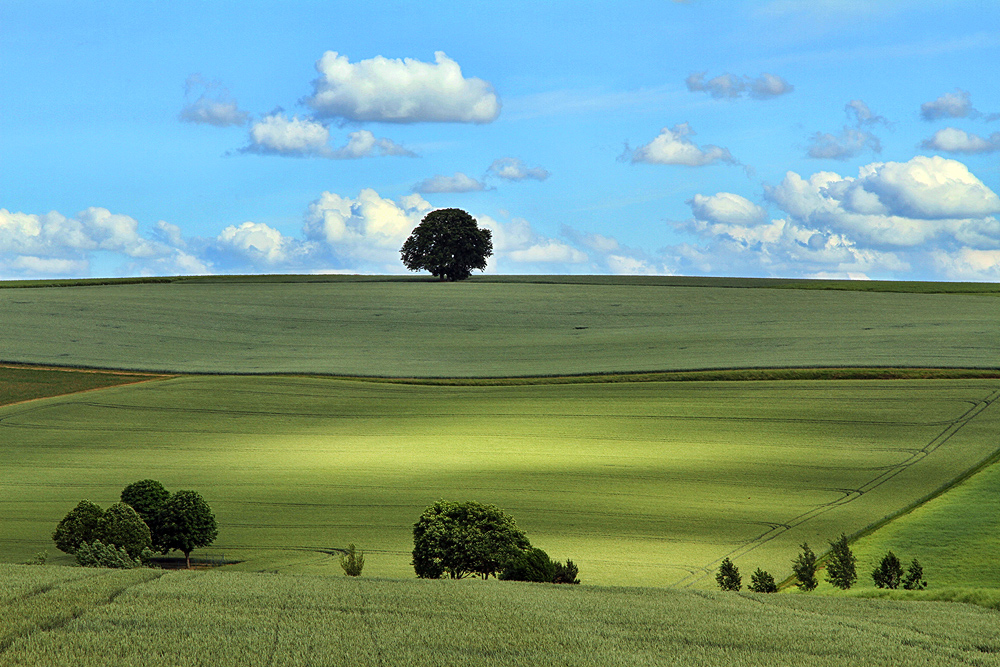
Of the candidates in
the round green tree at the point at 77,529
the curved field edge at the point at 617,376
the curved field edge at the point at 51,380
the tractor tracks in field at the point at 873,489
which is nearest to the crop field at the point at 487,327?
the curved field edge at the point at 617,376

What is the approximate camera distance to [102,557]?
24922 millimetres

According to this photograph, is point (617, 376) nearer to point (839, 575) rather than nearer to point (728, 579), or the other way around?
point (839, 575)

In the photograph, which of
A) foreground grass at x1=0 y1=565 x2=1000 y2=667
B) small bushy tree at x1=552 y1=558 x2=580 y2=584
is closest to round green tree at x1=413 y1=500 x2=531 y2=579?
small bushy tree at x1=552 y1=558 x2=580 y2=584

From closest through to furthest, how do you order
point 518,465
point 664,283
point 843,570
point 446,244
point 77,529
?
point 843,570
point 77,529
point 518,465
point 446,244
point 664,283

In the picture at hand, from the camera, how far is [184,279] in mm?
109312

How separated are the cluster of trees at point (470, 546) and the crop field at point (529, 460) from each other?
1173 mm

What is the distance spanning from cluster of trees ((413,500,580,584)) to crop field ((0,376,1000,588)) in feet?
3.85

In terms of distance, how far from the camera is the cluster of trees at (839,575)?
74.4ft

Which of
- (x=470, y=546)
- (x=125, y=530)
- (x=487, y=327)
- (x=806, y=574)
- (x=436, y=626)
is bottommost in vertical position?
(x=806, y=574)

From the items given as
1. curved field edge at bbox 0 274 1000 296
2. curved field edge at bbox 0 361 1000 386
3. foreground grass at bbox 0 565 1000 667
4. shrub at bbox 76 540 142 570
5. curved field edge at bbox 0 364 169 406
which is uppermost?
curved field edge at bbox 0 274 1000 296

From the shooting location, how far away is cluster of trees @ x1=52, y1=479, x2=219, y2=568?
27.0 meters

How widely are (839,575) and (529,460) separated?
54.5 feet

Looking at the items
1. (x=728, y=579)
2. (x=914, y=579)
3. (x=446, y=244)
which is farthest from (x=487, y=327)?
(x=914, y=579)

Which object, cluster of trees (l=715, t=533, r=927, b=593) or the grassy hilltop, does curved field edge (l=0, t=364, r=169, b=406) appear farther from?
cluster of trees (l=715, t=533, r=927, b=593)
